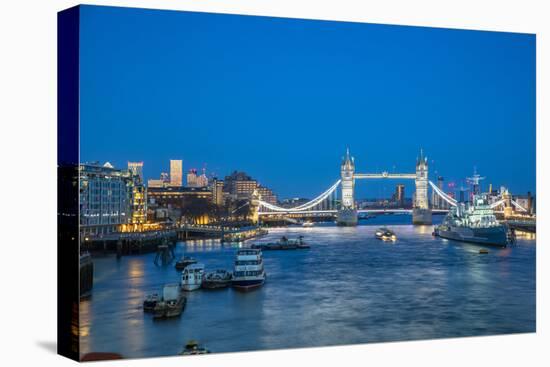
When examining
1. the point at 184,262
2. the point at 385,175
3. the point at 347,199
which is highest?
the point at 385,175

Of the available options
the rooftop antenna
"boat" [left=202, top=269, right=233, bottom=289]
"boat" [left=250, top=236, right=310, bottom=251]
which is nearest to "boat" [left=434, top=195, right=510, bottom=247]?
the rooftop antenna

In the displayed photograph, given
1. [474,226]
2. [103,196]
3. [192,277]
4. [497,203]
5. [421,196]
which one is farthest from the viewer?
[474,226]

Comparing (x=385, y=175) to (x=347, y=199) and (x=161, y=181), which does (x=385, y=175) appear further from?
(x=161, y=181)

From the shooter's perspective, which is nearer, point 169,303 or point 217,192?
point 169,303

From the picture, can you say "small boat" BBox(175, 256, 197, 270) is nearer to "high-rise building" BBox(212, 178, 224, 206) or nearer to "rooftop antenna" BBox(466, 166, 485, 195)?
"high-rise building" BBox(212, 178, 224, 206)

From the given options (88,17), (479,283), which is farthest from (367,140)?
(88,17)

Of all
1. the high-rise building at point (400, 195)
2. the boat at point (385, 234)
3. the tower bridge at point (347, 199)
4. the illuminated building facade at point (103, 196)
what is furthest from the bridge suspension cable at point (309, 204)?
the illuminated building facade at point (103, 196)

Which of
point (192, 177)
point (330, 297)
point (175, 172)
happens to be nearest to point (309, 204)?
point (330, 297)
